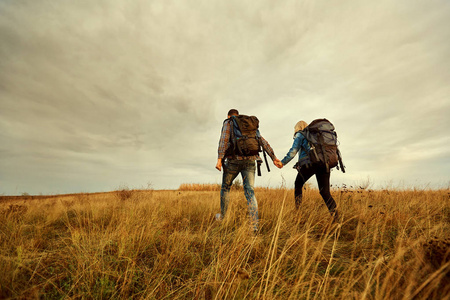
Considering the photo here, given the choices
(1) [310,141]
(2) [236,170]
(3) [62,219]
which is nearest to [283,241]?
A: (2) [236,170]

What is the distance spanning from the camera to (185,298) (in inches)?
69.5

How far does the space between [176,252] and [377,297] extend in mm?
2013

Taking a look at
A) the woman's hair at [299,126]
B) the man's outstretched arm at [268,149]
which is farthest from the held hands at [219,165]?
the woman's hair at [299,126]

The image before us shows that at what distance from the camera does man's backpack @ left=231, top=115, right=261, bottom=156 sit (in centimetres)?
353

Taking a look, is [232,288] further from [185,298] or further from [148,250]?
[148,250]

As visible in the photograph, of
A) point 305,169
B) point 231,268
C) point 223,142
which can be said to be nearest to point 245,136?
point 223,142

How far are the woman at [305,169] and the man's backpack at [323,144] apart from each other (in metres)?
0.11

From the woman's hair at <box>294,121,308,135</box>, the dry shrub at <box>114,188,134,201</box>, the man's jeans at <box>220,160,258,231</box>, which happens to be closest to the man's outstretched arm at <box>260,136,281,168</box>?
the man's jeans at <box>220,160,258,231</box>

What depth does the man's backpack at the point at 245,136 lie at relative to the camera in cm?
353

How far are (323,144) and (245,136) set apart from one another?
5.33 feet

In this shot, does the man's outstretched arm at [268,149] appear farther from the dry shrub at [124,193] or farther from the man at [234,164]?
the dry shrub at [124,193]

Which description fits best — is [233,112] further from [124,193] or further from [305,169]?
[124,193]

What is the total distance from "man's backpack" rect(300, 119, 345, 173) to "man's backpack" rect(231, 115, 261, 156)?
1133 millimetres

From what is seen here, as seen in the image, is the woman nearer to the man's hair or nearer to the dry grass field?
the dry grass field
